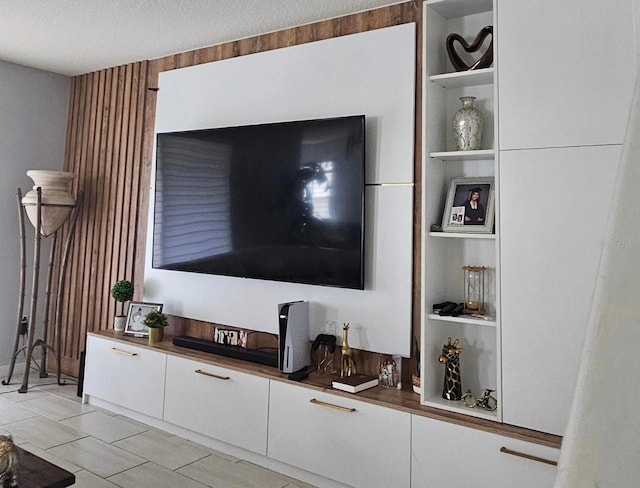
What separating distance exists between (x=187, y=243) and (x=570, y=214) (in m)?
2.46

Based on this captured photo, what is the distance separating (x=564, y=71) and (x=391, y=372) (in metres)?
1.67

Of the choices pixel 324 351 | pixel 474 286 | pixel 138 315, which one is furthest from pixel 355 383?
pixel 138 315

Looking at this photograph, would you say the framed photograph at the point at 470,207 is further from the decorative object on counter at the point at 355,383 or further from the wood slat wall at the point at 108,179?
the wood slat wall at the point at 108,179

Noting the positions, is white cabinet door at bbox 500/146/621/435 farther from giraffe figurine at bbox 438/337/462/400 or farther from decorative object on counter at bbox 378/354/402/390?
decorative object on counter at bbox 378/354/402/390

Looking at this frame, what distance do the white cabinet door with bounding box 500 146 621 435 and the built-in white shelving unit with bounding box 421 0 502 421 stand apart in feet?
0.75

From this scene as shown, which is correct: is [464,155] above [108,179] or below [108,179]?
below

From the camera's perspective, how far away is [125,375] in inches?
133

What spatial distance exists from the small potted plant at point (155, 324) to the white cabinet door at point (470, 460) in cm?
199

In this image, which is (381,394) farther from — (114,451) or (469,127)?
(114,451)

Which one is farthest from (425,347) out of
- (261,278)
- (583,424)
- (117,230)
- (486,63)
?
(117,230)

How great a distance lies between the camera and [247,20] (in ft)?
10.3

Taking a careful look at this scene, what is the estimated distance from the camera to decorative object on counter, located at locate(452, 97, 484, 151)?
239cm

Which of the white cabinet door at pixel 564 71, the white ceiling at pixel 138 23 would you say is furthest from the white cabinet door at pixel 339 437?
the white ceiling at pixel 138 23

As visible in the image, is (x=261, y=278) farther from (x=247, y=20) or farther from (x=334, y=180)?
(x=247, y=20)
